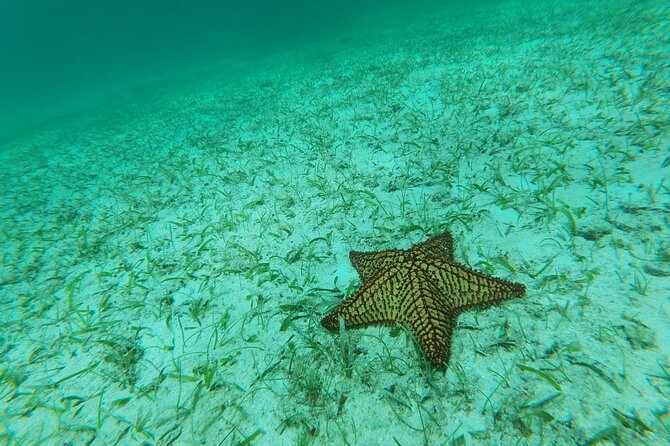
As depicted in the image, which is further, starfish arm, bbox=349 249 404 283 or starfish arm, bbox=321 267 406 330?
starfish arm, bbox=349 249 404 283

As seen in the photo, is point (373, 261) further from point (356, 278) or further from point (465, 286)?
point (465, 286)

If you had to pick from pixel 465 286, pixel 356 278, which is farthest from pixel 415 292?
pixel 356 278

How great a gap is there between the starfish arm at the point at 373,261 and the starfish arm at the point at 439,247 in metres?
0.21

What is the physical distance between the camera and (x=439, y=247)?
303cm

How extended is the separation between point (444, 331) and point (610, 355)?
1.41 meters

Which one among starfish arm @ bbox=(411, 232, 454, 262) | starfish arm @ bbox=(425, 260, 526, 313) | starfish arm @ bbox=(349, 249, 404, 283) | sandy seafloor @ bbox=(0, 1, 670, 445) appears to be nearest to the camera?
sandy seafloor @ bbox=(0, 1, 670, 445)

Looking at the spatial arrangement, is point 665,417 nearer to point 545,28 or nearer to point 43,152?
point 545,28

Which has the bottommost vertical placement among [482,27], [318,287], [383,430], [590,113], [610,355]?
[383,430]

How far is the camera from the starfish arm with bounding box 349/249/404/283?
2746 millimetres

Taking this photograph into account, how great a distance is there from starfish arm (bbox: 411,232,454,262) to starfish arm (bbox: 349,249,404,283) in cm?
21

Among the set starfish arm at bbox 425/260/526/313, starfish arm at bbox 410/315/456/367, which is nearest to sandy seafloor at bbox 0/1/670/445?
starfish arm at bbox 425/260/526/313

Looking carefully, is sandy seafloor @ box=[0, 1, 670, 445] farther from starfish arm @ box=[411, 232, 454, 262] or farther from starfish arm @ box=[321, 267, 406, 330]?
starfish arm @ box=[411, 232, 454, 262]

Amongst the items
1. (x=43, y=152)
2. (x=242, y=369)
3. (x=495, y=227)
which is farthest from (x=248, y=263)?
(x=43, y=152)

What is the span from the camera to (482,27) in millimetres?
16281
